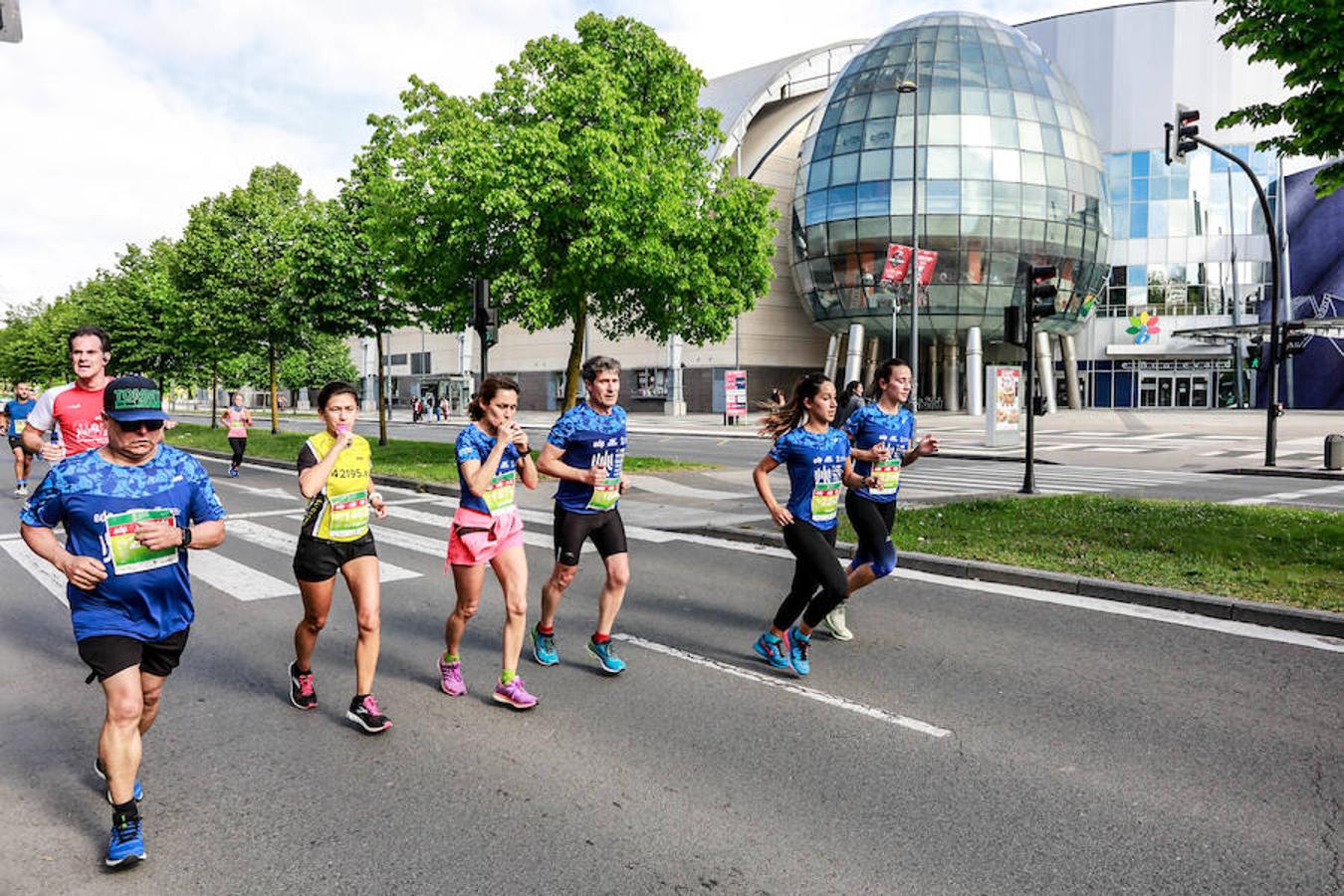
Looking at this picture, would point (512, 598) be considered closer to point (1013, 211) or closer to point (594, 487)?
point (594, 487)

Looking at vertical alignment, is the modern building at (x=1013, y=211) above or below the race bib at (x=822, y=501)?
above

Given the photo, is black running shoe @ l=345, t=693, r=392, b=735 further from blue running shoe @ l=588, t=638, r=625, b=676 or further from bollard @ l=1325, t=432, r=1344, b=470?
bollard @ l=1325, t=432, r=1344, b=470

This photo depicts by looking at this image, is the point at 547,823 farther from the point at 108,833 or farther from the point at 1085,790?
the point at 1085,790

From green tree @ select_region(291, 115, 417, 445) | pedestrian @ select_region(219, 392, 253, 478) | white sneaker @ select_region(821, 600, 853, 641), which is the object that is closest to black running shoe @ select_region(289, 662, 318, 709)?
white sneaker @ select_region(821, 600, 853, 641)

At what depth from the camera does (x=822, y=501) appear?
548 centimetres

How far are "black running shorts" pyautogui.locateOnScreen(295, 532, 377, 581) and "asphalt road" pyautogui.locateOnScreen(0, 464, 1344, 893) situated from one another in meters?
0.84

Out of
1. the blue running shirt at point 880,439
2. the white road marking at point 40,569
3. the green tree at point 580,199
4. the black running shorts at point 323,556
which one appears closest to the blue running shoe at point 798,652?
the blue running shirt at point 880,439

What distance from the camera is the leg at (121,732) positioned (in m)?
3.31

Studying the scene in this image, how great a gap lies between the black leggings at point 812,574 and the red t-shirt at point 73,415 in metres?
5.16

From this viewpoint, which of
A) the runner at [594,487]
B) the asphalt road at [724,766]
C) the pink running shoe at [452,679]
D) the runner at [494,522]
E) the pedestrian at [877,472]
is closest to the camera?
the asphalt road at [724,766]

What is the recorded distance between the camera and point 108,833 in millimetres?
3549

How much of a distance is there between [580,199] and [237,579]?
456 inches

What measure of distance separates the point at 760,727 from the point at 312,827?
2195mm

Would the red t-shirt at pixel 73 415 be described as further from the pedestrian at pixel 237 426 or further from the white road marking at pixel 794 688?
the pedestrian at pixel 237 426
